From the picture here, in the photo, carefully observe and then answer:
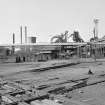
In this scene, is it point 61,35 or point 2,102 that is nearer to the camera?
point 2,102

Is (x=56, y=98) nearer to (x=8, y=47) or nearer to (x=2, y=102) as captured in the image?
(x=2, y=102)

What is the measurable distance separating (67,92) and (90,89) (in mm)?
1061

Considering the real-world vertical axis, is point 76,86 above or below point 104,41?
below

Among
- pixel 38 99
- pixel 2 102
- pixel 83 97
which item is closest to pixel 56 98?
pixel 38 99

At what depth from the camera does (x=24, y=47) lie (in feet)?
129

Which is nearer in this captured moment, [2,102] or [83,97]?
[2,102]

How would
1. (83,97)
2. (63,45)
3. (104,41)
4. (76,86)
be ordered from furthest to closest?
1. (63,45)
2. (104,41)
3. (76,86)
4. (83,97)

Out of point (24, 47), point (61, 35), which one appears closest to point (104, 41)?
point (24, 47)

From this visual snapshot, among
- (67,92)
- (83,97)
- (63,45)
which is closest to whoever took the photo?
(83,97)

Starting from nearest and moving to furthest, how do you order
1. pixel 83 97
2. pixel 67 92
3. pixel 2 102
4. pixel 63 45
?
1. pixel 2 102
2. pixel 83 97
3. pixel 67 92
4. pixel 63 45

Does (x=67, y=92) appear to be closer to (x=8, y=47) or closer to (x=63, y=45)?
(x=63, y=45)

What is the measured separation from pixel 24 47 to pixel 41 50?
3981 millimetres

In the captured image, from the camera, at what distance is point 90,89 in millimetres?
6996

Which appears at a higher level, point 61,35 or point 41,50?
point 61,35
